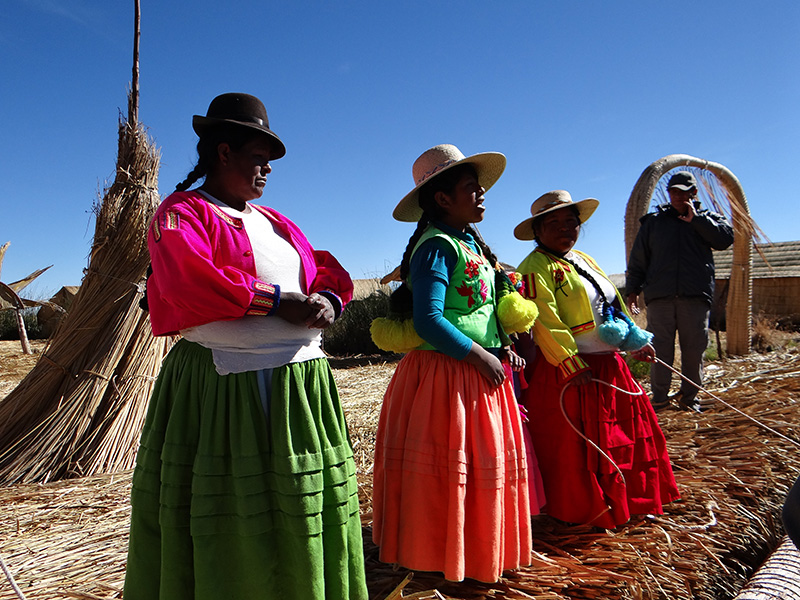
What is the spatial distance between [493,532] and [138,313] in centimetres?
287

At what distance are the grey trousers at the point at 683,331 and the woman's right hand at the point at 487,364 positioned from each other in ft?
10.8

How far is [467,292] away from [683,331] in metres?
3.47

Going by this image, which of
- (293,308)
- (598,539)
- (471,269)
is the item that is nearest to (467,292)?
(471,269)

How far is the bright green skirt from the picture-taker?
1603 millimetres

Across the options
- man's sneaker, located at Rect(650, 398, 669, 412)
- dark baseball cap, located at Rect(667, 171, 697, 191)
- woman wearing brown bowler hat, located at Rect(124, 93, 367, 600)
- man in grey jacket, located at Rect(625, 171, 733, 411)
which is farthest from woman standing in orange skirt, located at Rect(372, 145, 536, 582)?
man's sneaker, located at Rect(650, 398, 669, 412)

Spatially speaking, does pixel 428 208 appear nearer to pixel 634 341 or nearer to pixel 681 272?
pixel 634 341

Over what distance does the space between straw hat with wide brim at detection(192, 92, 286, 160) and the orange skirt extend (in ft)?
3.45

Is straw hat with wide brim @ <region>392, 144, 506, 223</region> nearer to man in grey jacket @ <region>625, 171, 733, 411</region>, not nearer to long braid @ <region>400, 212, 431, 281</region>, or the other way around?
long braid @ <region>400, 212, 431, 281</region>

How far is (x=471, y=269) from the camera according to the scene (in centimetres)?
229

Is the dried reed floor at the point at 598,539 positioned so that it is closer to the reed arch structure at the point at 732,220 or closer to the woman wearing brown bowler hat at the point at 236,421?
the woman wearing brown bowler hat at the point at 236,421

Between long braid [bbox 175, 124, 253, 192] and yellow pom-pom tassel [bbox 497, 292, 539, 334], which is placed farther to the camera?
yellow pom-pom tassel [bbox 497, 292, 539, 334]

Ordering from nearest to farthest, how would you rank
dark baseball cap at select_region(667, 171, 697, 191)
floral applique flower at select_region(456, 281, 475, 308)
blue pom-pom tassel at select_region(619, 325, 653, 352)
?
floral applique flower at select_region(456, 281, 475, 308), blue pom-pom tassel at select_region(619, 325, 653, 352), dark baseball cap at select_region(667, 171, 697, 191)

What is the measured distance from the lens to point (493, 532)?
6.98 feet

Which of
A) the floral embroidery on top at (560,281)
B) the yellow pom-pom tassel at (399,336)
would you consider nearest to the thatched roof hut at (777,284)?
the floral embroidery on top at (560,281)
